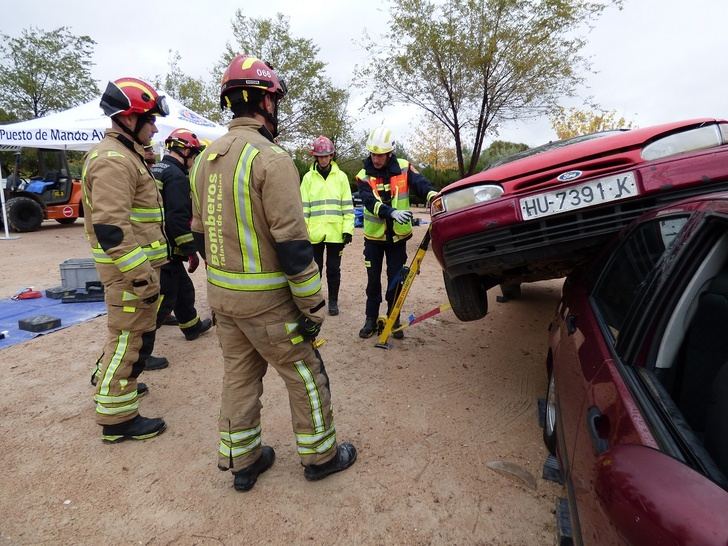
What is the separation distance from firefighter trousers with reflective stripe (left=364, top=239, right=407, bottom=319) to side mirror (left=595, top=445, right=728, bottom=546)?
312 centimetres

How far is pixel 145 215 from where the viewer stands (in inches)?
114

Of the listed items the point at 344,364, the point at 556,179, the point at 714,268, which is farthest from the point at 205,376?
the point at 714,268

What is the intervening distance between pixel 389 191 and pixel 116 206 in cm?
226

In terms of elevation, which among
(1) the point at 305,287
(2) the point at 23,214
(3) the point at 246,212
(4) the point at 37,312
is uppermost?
(2) the point at 23,214

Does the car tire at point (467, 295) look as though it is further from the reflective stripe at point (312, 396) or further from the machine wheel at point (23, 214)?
the machine wheel at point (23, 214)

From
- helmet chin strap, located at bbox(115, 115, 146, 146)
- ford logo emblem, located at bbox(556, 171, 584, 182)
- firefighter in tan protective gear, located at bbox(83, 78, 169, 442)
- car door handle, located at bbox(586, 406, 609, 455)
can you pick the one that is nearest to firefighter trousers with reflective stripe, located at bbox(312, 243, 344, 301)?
firefighter in tan protective gear, located at bbox(83, 78, 169, 442)

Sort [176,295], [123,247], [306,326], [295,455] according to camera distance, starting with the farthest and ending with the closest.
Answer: [176,295] < [295,455] < [123,247] < [306,326]

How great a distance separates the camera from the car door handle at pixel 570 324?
6.58 feet

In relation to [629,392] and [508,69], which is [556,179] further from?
[508,69]

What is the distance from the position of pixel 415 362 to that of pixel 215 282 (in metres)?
2.12

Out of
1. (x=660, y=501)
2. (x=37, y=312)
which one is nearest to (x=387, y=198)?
(x=660, y=501)

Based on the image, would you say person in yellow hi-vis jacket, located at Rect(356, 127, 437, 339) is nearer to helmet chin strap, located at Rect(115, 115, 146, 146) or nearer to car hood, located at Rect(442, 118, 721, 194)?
car hood, located at Rect(442, 118, 721, 194)

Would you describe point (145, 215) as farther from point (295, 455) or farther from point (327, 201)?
→ point (327, 201)

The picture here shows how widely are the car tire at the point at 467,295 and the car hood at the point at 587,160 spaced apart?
2.25 feet
